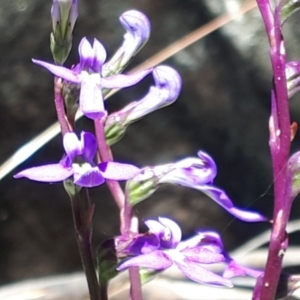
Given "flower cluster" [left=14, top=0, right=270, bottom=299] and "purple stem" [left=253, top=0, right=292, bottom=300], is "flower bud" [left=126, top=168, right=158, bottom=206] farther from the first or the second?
"purple stem" [left=253, top=0, right=292, bottom=300]

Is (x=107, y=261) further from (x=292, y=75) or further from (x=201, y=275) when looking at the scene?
(x=292, y=75)

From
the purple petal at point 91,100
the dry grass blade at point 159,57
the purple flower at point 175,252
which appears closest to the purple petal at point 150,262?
the purple flower at point 175,252

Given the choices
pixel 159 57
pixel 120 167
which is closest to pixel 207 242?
pixel 120 167

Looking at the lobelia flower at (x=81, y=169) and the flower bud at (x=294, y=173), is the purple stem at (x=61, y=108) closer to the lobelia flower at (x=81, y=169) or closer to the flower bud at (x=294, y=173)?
the lobelia flower at (x=81, y=169)

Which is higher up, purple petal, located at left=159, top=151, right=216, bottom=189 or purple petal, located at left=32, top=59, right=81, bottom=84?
purple petal, located at left=32, top=59, right=81, bottom=84

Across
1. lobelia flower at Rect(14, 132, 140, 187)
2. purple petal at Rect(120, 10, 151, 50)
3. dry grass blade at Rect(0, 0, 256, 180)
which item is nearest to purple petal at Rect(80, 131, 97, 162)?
lobelia flower at Rect(14, 132, 140, 187)
